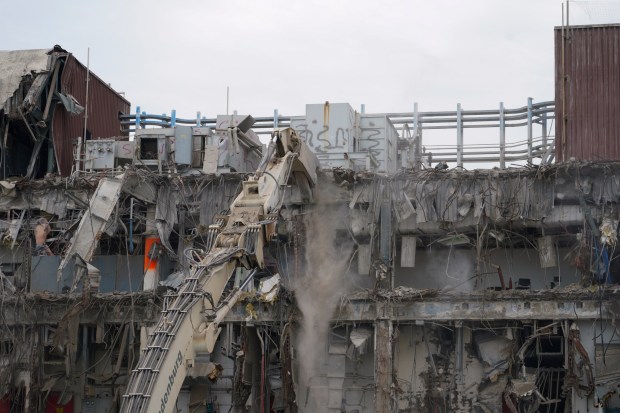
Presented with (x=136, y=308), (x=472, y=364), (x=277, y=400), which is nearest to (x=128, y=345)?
(x=136, y=308)

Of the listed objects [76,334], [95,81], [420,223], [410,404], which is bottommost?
[410,404]

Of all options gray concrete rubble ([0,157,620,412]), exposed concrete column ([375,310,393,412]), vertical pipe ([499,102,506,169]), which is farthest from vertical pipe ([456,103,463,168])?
exposed concrete column ([375,310,393,412])

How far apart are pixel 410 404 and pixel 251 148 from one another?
36.4ft

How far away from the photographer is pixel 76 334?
3025 centimetres

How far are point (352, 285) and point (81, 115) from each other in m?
15.1

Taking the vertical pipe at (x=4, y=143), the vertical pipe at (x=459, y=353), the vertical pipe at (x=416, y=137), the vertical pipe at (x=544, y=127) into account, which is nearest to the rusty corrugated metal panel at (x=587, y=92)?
the vertical pipe at (x=544, y=127)

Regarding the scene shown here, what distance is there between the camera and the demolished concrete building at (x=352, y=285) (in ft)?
93.7

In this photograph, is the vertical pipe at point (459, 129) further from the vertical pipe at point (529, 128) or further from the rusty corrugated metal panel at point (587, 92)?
the rusty corrugated metal panel at point (587, 92)

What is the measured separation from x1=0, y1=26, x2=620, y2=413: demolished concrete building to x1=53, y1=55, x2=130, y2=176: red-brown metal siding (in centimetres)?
520

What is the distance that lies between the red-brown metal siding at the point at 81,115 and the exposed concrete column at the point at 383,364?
1513cm

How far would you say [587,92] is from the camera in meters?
33.6

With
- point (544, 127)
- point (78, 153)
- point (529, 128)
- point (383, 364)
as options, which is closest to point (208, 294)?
point (383, 364)

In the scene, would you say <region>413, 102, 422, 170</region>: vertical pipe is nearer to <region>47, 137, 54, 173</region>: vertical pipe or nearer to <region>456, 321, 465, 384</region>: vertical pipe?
<region>456, 321, 465, 384</region>: vertical pipe

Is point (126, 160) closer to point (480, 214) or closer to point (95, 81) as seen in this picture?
point (95, 81)
